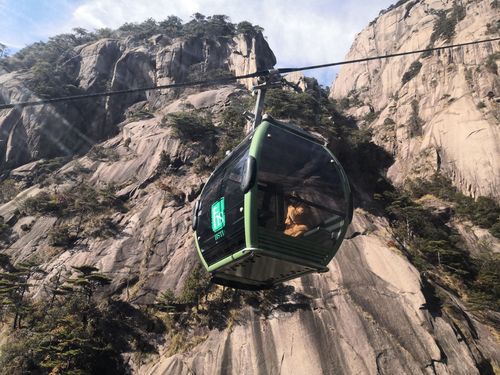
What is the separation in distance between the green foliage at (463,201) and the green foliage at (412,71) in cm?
2037

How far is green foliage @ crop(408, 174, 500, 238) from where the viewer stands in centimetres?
3144

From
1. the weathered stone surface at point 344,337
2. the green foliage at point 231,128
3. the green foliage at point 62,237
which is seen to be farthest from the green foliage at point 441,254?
the green foliage at point 62,237

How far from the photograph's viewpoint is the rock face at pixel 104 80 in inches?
1850

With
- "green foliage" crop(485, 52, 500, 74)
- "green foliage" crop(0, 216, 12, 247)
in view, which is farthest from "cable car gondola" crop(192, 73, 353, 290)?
"green foliage" crop(485, 52, 500, 74)

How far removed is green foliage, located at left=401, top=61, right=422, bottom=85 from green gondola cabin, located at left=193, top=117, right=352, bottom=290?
50951 millimetres

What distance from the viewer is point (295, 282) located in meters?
22.3

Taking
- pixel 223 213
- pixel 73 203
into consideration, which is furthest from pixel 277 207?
pixel 73 203

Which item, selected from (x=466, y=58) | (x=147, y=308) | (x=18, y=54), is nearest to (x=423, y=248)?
(x=147, y=308)

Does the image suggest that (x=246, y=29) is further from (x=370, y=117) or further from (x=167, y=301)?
(x=167, y=301)

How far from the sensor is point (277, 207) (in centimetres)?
718

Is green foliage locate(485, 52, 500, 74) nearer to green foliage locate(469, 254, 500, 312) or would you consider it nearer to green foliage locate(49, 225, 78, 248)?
green foliage locate(469, 254, 500, 312)

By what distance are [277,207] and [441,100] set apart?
44.6 meters

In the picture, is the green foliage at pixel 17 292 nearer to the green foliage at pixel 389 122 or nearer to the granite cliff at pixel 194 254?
the granite cliff at pixel 194 254

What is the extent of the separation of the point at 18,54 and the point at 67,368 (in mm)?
64306
